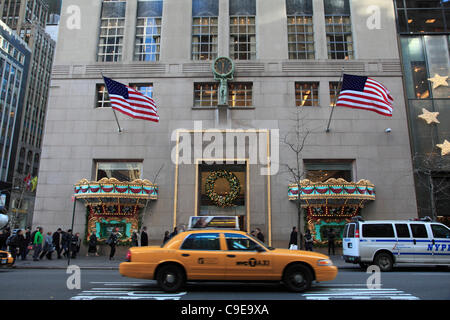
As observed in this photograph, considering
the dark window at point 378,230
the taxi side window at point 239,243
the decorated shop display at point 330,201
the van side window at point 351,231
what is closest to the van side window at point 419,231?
the dark window at point 378,230

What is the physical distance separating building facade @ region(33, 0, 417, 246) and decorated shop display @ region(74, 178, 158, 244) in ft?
0.27

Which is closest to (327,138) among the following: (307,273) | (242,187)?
(242,187)

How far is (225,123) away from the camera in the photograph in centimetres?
2334

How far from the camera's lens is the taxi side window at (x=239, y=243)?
8945 mm

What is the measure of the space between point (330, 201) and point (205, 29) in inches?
615

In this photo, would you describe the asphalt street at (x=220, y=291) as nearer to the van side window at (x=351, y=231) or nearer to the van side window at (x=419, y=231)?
the van side window at (x=419, y=231)

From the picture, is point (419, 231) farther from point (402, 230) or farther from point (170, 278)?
point (170, 278)

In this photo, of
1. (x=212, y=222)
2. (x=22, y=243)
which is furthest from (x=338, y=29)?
(x=22, y=243)

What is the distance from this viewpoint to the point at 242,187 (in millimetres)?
23609

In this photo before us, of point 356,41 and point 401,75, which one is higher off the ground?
point 356,41

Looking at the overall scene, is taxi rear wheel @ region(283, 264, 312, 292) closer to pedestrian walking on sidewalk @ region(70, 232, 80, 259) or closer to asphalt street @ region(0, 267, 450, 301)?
asphalt street @ region(0, 267, 450, 301)
